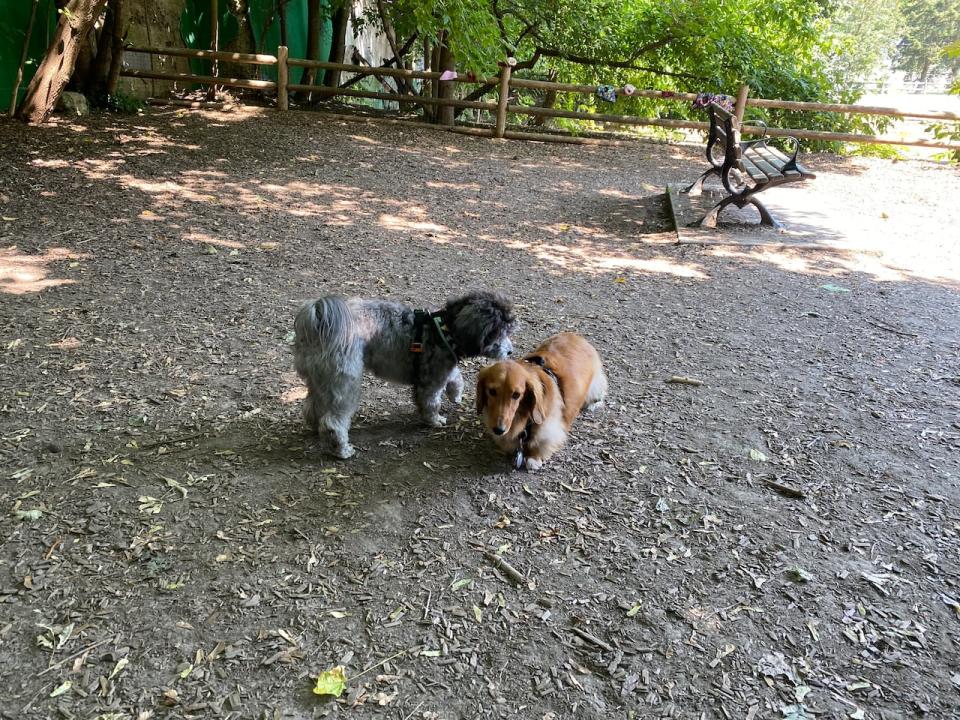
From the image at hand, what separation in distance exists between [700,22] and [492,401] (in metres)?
13.2

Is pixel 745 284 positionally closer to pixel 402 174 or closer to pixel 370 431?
pixel 370 431

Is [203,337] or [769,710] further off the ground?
[203,337]

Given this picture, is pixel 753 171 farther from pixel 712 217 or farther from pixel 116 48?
pixel 116 48

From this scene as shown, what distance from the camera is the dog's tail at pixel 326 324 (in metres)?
3.30

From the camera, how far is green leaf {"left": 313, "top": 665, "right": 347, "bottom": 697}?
7.80ft

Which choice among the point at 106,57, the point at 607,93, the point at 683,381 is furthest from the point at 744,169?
the point at 106,57

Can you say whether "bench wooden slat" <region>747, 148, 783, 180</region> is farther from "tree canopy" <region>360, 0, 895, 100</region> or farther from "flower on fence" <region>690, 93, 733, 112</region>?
"tree canopy" <region>360, 0, 895, 100</region>

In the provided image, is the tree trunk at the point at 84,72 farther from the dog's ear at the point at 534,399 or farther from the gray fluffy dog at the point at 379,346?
the dog's ear at the point at 534,399

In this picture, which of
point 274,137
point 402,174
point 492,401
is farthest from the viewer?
point 274,137

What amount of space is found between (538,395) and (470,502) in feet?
2.14

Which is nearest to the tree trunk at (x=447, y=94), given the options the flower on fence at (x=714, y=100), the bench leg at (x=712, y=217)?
the flower on fence at (x=714, y=100)

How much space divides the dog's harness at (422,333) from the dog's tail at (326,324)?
42 cm

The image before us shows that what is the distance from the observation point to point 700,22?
13547 millimetres

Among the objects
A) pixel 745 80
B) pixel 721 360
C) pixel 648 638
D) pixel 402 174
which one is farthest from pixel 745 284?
pixel 745 80
